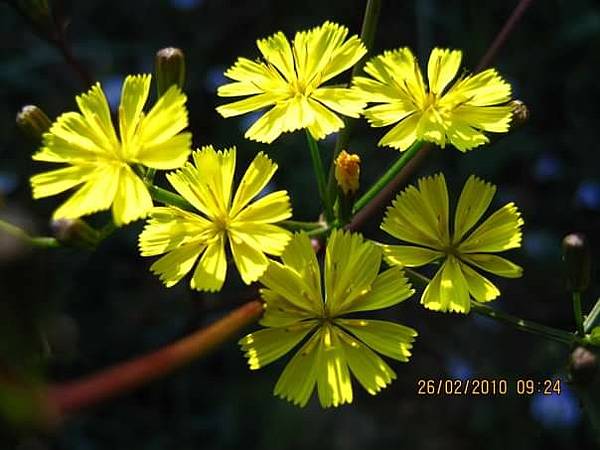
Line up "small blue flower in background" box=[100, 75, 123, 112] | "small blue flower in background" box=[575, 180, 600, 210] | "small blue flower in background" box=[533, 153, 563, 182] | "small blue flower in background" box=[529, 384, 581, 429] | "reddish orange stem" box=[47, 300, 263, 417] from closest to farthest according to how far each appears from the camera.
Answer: "reddish orange stem" box=[47, 300, 263, 417] → "small blue flower in background" box=[529, 384, 581, 429] → "small blue flower in background" box=[575, 180, 600, 210] → "small blue flower in background" box=[533, 153, 563, 182] → "small blue flower in background" box=[100, 75, 123, 112]

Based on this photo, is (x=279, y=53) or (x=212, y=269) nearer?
(x=212, y=269)

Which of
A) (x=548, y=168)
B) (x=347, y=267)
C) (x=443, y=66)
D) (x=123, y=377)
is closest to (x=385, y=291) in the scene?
(x=347, y=267)

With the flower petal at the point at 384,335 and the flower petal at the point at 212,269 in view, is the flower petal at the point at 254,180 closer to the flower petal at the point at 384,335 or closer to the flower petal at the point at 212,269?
the flower petal at the point at 212,269

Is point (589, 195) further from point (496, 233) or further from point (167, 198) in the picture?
point (167, 198)

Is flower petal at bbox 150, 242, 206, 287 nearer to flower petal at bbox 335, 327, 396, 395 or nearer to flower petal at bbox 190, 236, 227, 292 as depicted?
flower petal at bbox 190, 236, 227, 292

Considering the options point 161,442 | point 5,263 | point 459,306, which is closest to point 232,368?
point 161,442

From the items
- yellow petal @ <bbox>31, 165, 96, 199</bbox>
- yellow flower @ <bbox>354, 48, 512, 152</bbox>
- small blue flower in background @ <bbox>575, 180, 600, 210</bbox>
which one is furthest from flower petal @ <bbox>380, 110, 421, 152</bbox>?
small blue flower in background @ <bbox>575, 180, 600, 210</bbox>
